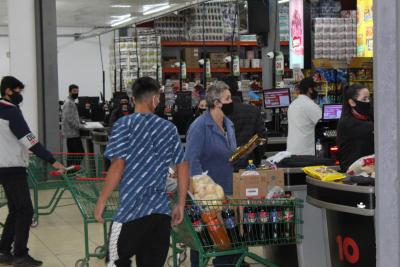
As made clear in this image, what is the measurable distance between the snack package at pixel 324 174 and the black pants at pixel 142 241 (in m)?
1.03

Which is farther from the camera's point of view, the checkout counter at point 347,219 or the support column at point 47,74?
the support column at point 47,74

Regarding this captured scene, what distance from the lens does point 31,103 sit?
12938mm

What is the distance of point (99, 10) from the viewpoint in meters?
20.7

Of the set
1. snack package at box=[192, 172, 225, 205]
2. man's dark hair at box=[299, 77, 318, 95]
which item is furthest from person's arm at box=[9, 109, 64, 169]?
man's dark hair at box=[299, 77, 318, 95]

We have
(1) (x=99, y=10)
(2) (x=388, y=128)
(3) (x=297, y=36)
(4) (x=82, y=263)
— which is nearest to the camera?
(2) (x=388, y=128)

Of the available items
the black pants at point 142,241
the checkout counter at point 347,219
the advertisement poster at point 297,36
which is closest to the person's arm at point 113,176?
the black pants at point 142,241

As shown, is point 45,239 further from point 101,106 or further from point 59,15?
point 59,15

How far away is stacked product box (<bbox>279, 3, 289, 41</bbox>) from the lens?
16375mm

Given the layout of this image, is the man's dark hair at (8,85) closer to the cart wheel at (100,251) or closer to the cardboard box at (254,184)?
the cart wheel at (100,251)

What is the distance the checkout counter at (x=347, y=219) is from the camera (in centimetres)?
441

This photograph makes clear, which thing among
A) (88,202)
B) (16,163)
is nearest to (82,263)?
(88,202)

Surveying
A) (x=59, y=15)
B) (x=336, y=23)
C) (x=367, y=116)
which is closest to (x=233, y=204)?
(x=367, y=116)

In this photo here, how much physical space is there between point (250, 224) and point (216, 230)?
0.76 feet

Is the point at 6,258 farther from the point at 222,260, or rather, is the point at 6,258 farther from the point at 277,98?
the point at 277,98
